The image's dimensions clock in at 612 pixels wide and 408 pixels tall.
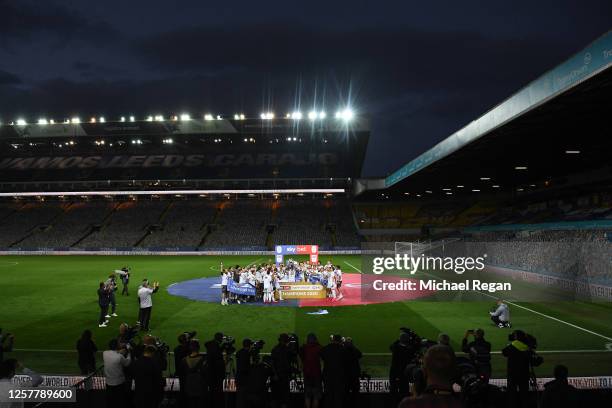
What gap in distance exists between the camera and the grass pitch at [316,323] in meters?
13.0

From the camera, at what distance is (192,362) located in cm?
739

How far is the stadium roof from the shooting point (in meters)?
12.4

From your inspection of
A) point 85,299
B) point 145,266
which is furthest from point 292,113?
point 85,299

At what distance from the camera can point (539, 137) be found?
66.0 feet

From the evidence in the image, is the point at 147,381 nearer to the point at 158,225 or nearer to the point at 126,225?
the point at 158,225

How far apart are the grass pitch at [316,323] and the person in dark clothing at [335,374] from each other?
12.9 ft

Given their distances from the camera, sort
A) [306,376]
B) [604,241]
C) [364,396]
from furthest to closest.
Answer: [604,241], [364,396], [306,376]

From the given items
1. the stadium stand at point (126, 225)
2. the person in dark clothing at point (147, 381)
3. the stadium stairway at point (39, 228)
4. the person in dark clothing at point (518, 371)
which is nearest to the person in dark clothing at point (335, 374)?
the person in dark clothing at point (147, 381)

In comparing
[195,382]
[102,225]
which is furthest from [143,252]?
[195,382]

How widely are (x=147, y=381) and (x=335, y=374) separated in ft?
9.92

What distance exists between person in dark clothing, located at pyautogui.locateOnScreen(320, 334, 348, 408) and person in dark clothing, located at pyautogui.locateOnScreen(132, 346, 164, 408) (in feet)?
8.83

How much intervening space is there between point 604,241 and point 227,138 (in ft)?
184

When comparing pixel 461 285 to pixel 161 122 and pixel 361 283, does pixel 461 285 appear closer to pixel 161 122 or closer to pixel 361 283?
pixel 361 283

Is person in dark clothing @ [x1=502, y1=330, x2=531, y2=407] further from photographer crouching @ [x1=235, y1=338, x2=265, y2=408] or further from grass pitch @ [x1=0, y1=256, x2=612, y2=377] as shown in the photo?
photographer crouching @ [x1=235, y1=338, x2=265, y2=408]
